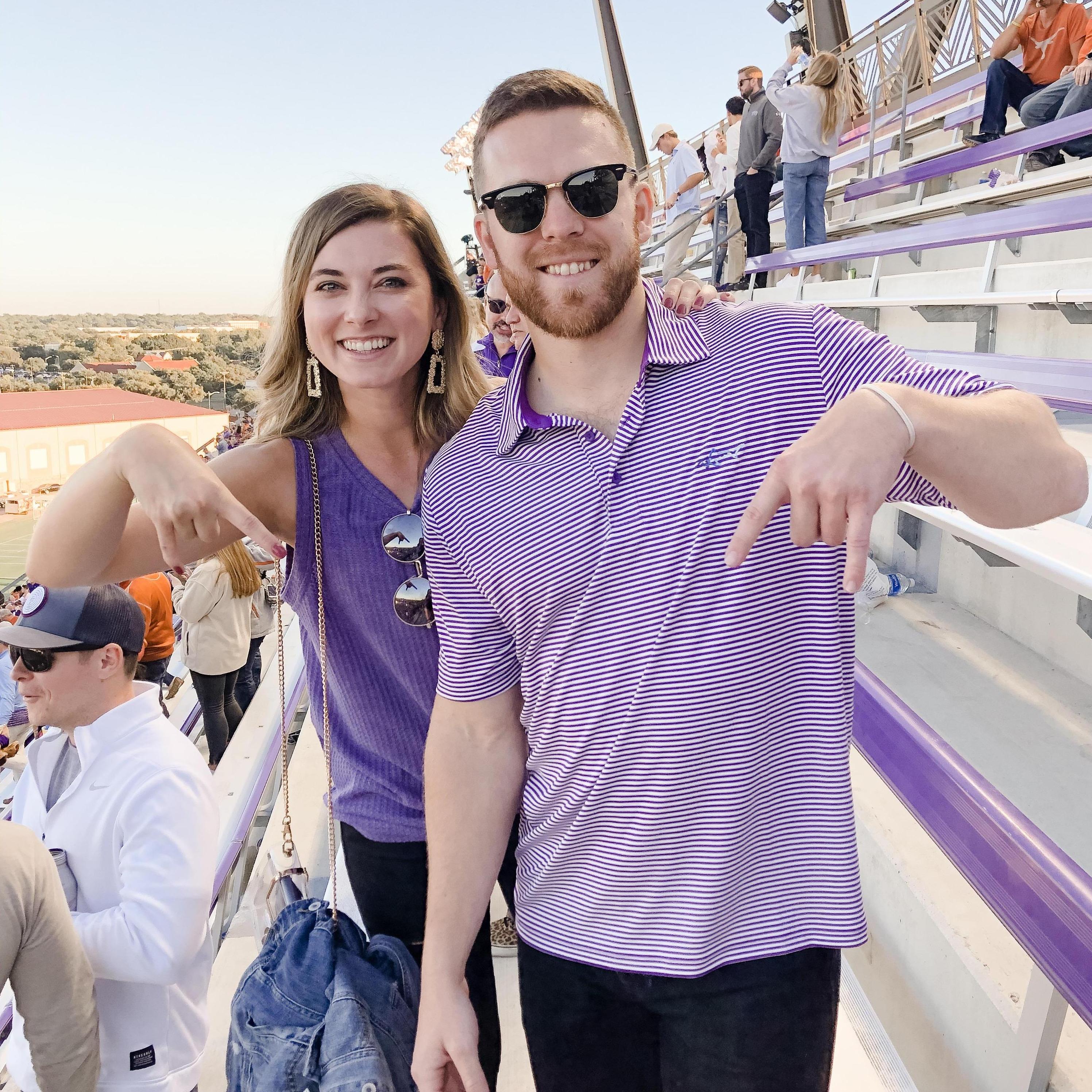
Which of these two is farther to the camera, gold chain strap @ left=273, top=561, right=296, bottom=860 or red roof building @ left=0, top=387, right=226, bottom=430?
red roof building @ left=0, top=387, right=226, bottom=430

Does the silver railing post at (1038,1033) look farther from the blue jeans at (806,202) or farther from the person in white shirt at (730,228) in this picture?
the person in white shirt at (730,228)

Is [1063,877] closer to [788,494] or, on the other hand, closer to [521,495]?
[788,494]

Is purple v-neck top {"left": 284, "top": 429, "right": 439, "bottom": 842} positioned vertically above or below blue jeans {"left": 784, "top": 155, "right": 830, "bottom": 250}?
below

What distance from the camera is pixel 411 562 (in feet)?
4.57

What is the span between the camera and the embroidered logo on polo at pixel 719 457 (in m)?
1.06

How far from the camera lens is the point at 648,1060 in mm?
1193

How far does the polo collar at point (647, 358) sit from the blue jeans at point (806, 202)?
21.1 feet

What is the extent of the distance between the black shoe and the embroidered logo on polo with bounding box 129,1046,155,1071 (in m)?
6.59

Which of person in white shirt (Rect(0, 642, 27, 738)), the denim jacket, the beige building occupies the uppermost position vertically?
the denim jacket

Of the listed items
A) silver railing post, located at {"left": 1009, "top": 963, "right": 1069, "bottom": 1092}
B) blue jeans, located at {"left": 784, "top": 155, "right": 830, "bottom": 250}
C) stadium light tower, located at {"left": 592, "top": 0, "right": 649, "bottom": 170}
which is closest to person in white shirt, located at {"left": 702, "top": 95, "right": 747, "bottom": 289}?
blue jeans, located at {"left": 784, "top": 155, "right": 830, "bottom": 250}

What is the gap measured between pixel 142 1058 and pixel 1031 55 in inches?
294

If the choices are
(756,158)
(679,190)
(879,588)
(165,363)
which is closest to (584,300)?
(879,588)

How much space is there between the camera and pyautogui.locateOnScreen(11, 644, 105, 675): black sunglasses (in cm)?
209

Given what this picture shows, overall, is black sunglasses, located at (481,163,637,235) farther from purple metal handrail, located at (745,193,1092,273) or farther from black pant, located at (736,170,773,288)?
black pant, located at (736,170,773,288)
